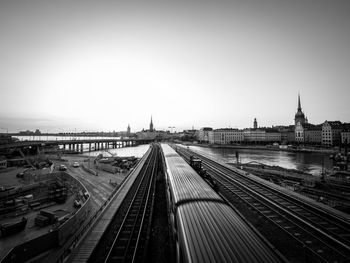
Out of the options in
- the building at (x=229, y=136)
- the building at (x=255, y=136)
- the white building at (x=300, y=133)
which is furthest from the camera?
the building at (x=255, y=136)

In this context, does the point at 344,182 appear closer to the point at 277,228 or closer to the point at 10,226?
the point at 277,228

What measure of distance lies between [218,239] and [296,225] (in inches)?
350

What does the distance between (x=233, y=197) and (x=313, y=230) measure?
649 centimetres

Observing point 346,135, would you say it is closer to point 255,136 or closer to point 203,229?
point 255,136

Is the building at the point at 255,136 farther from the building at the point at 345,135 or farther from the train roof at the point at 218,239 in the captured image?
the train roof at the point at 218,239

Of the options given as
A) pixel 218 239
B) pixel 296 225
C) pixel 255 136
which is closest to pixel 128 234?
pixel 218 239

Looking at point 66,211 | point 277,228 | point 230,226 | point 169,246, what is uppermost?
point 230,226

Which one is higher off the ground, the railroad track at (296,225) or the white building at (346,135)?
the white building at (346,135)

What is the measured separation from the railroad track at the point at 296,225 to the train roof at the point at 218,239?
444 centimetres

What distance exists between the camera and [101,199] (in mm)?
23047

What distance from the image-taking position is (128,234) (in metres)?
11.8

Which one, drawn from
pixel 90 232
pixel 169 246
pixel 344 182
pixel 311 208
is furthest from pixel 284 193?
pixel 344 182

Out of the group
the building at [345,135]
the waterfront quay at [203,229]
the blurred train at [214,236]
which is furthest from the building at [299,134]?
the blurred train at [214,236]

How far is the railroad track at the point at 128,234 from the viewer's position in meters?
9.53
